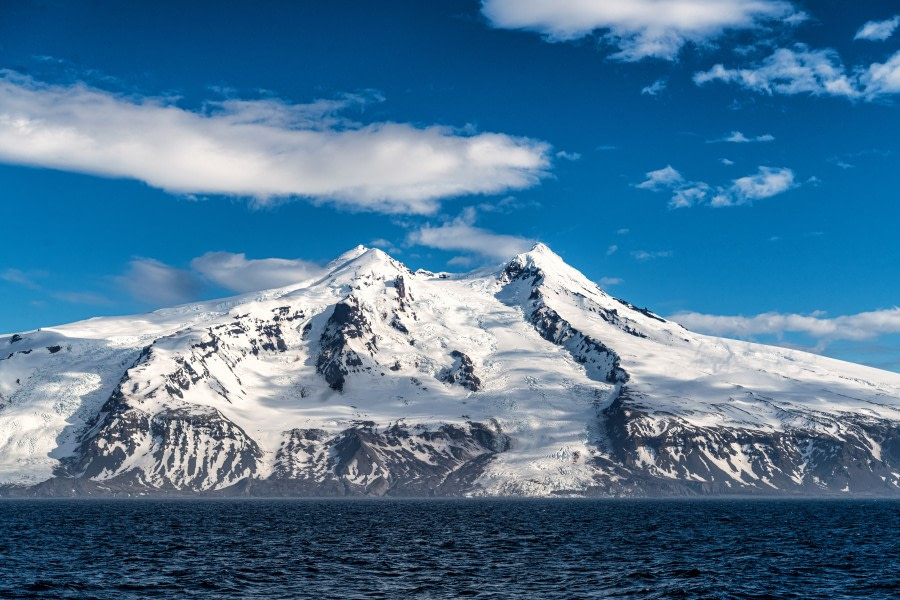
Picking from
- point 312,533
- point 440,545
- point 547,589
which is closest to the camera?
point 547,589

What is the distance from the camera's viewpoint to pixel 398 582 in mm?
108250

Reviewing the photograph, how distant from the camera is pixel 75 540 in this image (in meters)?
163

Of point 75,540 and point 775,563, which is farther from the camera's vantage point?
point 75,540

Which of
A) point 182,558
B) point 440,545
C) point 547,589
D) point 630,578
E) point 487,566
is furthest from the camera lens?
point 440,545

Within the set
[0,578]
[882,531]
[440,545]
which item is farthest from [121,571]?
[882,531]

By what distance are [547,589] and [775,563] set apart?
42.8 meters

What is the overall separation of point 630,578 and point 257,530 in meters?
106

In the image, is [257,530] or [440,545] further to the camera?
[257,530]

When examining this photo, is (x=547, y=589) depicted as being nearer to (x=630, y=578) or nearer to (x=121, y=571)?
(x=630, y=578)

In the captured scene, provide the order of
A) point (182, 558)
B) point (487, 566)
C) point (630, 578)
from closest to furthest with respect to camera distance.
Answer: point (630, 578), point (487, 566), point (182, 558)

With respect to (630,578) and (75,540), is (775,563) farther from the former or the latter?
(75,540)

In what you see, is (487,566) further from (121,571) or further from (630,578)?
(121,571)

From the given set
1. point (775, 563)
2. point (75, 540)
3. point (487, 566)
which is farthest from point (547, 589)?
point (75, 540)

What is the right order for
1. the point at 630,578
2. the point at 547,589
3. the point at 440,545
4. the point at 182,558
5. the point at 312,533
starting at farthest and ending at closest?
the point at 312,533 → the point at 440,545 → the point at 182,558 → the point at 630,578 → the point at 547,589
